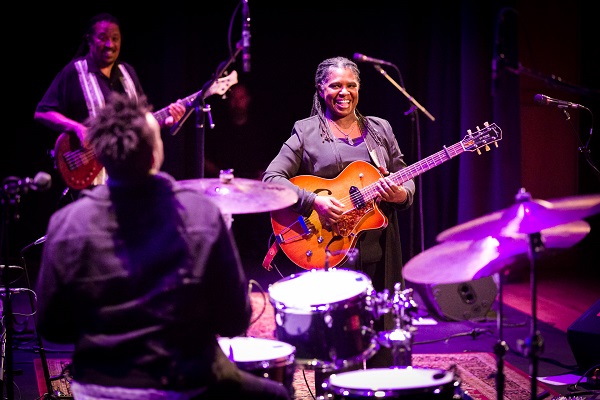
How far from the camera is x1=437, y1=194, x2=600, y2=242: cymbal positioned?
2881 millimetres

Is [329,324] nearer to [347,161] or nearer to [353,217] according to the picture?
[353,217]

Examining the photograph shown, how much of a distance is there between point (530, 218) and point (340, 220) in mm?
1501

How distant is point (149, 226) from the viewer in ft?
7.95

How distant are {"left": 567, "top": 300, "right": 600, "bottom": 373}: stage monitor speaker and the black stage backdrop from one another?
8.97 ft

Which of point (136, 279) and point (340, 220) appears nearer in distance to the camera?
point (136, 279)

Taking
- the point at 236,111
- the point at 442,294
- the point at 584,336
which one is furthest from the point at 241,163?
the point at 584,336

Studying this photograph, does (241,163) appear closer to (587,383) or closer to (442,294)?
(442,294)

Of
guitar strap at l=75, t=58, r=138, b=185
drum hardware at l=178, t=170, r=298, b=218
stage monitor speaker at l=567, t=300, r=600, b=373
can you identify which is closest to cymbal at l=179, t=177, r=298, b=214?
drum hardware at l=178, t=170, r=298, b=218

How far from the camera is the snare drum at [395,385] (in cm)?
277

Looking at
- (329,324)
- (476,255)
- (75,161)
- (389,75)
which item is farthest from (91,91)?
(389,75)

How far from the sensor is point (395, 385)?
112 inches

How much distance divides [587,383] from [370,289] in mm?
2082

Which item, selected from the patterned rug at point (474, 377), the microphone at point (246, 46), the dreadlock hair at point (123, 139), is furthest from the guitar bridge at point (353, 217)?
the dreadlock hair at point (123, 139)

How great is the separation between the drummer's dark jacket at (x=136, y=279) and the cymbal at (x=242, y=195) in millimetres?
623
